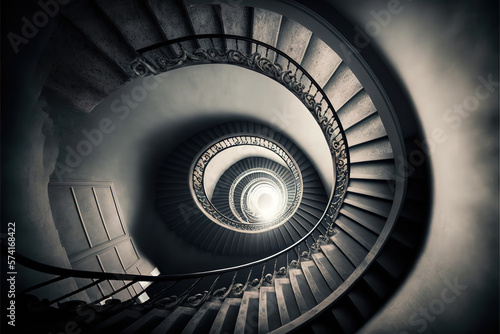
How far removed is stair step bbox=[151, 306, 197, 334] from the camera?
2.56 m

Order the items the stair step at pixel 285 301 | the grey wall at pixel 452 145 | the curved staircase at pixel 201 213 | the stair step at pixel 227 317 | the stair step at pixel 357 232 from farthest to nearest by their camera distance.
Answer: the curved staircase at pixel 201 213
the stair step at pixel 357 232
the stair step at pixel 285 301
the stair step at pixel 227 317
the grey wall at pixel 452 145

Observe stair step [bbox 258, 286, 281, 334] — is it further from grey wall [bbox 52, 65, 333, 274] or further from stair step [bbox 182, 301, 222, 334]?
grey wall [bbox 52, 65, 333, 274]

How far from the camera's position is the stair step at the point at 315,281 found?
3308 mm

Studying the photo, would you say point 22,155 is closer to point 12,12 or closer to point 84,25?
point 12,12

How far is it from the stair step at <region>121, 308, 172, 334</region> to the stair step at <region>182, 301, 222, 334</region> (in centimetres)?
44

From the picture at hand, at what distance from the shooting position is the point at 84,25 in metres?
2.64

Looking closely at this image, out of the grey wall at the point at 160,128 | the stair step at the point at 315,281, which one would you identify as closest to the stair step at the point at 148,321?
the stair step at the point at 315,281

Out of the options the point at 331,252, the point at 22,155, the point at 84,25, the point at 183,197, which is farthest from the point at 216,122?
the point at 331,252

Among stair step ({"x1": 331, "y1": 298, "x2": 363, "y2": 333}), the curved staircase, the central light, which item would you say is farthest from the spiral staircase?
the central light

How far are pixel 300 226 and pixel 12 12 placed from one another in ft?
26.4

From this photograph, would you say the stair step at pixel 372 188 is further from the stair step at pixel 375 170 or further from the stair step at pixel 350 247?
the stair step at pixel 350 247

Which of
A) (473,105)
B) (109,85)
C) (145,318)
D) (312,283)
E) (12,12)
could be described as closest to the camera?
(473,105)

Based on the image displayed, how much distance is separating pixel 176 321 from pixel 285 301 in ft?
6.22

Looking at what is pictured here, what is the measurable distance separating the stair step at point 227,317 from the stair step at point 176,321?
461 mm
